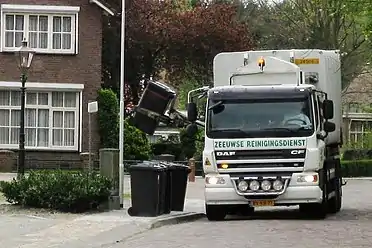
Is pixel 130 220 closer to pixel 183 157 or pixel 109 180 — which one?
pixel 109 180

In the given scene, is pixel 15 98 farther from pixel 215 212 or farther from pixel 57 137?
pixel 215 212

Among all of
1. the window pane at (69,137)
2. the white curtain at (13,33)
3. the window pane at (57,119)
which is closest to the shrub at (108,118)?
the window pane at (69,137)

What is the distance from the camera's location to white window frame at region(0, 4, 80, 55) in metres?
38.1

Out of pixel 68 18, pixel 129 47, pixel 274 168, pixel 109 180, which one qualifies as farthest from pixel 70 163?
pixel 274 168

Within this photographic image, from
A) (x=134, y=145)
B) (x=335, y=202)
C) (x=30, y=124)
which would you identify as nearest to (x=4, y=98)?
(x=30, y=124)

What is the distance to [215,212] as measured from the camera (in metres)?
19.9

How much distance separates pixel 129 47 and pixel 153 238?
1184 inches

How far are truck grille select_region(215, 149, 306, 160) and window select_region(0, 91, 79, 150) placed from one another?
66.6 feet

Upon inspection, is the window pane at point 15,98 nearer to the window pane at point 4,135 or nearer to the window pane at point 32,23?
the window pane at point 4,135

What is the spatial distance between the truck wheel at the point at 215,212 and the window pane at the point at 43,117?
19.7 metres

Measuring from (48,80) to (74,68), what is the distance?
1224 mm

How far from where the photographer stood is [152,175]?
19.7 meters

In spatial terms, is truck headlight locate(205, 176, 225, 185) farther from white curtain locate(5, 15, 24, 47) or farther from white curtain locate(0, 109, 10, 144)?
white curtain locate(5, 15, 24, 47)

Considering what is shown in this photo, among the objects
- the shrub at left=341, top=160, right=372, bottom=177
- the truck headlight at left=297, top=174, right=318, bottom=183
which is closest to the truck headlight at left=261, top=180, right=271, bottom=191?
the truck headlight at left=297, top=174, right=318, bottom=183
